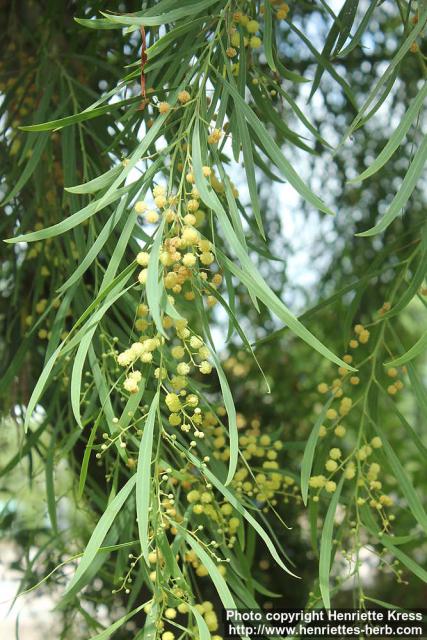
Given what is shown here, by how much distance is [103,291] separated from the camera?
66cm

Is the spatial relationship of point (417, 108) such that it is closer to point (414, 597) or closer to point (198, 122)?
point (198, 122)

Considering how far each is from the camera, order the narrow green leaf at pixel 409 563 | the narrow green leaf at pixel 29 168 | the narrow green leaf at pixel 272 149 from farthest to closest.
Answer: the narrow green leaf at pixel 29 168 < the narrow green leaf at pixel 409 563 < the narrow green leaf at pixel 272 149

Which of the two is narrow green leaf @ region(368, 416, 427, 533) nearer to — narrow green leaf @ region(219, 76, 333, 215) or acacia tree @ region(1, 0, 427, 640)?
acacia tree @ region(1, 0, 427, 640)

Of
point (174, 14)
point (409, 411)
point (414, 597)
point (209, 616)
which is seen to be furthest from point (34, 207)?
point (409, 411)

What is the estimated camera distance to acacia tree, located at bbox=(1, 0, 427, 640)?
2.26ft

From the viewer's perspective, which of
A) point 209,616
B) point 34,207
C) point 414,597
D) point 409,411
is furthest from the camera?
point 409,411

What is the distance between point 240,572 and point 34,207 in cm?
57

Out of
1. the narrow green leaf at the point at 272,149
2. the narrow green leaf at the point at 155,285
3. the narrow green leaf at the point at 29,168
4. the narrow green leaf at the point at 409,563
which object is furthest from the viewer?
the narrow green leaf at the point at 29,168

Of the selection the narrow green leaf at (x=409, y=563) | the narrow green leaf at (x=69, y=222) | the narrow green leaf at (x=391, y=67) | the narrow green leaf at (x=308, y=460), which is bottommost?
the narrow green leaf at (x=409, y=563)

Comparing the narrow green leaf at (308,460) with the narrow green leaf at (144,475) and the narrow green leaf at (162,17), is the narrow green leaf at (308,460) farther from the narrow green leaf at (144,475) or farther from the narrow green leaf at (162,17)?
the narrow green leaf at (162,17)

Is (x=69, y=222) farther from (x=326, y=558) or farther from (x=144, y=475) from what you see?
(x=326, y=558)

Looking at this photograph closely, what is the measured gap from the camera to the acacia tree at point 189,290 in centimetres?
69

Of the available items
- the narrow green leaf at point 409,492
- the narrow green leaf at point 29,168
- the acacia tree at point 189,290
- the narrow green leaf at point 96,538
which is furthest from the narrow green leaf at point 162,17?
the narrow green leaf at point 409,492

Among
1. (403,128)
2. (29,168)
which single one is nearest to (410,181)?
(403,128)
